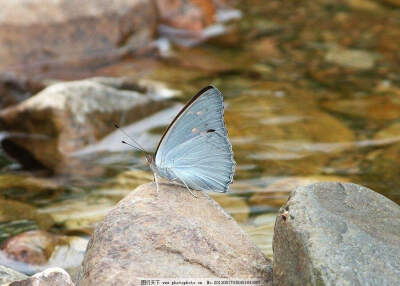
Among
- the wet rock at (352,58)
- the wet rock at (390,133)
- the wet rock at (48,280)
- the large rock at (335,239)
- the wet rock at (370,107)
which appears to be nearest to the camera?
the large rock at (335,239)

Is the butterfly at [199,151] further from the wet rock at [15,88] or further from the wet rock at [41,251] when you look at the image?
the wet rock at [15,88]

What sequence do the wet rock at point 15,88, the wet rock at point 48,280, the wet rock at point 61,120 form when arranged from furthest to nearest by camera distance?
the wet rock at point 15,88, the wet rock at point 61,120, the wet rock at point 48,280

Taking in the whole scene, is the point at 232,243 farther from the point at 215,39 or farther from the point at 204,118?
the point at 215,39

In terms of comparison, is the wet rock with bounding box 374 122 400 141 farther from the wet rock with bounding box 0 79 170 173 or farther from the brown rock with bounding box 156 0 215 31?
the brown rock with bounding box 156 0 215 31

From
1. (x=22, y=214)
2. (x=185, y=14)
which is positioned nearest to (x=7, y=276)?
(x=22, y=214)

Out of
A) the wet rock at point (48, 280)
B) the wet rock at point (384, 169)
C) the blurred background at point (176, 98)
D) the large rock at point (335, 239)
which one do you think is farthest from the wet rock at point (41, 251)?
the wet rock at point (384, 169)

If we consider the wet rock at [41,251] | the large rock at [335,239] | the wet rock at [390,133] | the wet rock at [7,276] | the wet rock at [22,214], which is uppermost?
the large rock at [335,239]
